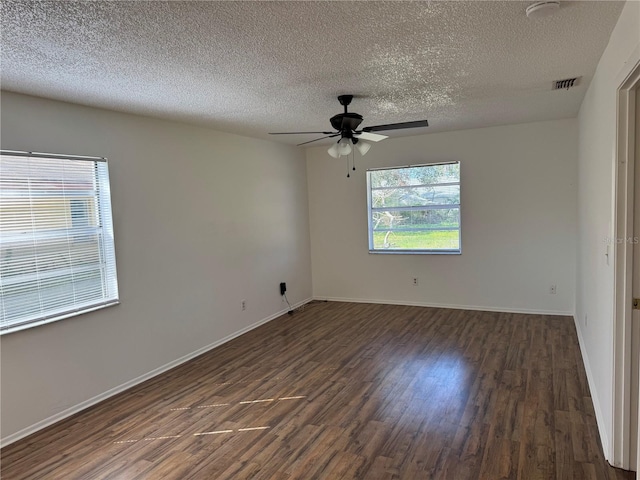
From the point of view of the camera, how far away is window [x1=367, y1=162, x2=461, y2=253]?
18.3ft

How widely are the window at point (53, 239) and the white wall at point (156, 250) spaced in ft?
0.28

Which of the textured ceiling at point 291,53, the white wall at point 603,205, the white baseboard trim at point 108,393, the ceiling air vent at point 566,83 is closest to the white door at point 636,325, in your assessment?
the white wall at point 603,205

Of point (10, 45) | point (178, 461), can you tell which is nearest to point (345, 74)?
point (10, 45)

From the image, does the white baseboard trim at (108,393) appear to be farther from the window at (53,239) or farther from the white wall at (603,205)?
the white wall at (603,205)

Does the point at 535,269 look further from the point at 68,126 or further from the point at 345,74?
the point at 68,126

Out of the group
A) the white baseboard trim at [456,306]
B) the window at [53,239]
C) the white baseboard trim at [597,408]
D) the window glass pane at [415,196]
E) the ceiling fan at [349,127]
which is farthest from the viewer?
the window glass pane at [415,196]

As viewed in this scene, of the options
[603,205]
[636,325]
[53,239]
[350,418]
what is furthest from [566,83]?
[53,239]

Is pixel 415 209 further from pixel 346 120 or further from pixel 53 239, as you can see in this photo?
pixel 53 239

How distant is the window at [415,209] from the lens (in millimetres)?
5574

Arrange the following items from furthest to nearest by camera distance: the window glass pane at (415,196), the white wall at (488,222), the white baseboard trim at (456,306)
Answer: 1. the window glass pane at (415,196)
2. the white baseboard trim at (456,306)
3. the white wall at (488,222)

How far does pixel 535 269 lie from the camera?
517 cm

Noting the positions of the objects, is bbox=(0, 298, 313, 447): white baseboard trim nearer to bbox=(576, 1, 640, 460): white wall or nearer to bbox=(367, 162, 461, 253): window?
bbox=(367, 162, 461, 253): window

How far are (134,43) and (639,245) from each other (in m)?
2.81

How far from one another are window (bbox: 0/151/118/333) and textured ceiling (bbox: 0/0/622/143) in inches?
22.1
